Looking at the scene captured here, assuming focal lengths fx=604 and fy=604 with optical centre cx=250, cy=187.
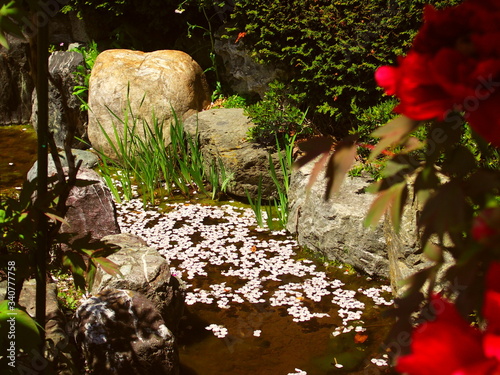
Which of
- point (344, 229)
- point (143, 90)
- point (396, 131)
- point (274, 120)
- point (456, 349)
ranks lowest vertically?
point (344, 229)

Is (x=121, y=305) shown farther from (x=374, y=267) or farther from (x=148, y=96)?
(x=148, y=96)

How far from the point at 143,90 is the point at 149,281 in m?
3.38

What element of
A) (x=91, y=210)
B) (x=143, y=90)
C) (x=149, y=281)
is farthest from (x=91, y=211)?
(x=143, y=90)

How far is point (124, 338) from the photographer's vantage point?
9.12ft

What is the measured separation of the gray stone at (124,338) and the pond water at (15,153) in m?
3.36

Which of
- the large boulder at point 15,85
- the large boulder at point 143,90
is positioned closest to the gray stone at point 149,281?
the large boulder at point 143,90

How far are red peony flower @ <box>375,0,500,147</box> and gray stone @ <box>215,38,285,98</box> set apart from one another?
542cm

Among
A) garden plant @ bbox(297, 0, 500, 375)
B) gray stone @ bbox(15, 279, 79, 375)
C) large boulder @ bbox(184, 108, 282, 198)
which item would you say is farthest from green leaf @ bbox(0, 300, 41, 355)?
large boulder @ bbox(184, 108, 282, 198)

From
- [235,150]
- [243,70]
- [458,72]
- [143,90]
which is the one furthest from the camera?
[243,70]

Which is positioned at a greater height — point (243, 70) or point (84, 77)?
point (243, 70)

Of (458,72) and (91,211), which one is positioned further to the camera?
(91,211)

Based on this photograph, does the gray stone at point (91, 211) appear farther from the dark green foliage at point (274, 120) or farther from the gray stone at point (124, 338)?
the dark green foliage at point (274, 120)

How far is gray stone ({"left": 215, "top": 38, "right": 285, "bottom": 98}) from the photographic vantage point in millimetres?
6371

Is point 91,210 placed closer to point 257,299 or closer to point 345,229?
point 257,299
